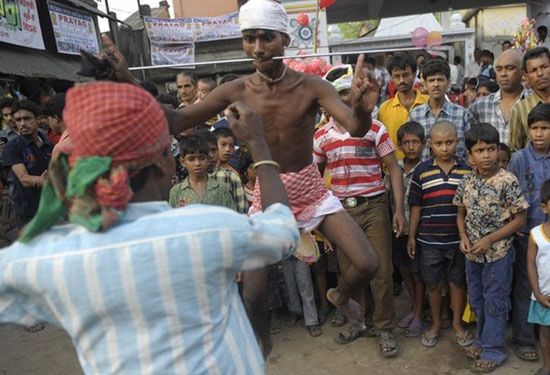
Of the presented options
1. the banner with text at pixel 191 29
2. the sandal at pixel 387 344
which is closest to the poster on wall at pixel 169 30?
the banner with text at pixel 191 29

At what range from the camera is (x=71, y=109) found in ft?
4.24

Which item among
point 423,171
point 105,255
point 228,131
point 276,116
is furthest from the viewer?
point 228,131

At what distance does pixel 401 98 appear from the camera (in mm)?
4695

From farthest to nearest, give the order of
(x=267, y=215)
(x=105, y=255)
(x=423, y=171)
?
(x=423, y=171) → (x=267, y=215) → (x=105, y=255)

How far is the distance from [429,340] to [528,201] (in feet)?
4.24

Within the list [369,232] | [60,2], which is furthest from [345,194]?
[60,2]

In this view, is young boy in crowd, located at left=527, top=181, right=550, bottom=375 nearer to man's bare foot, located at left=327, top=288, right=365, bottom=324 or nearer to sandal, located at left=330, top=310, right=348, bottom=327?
man's bare foot, located at left=327, top=288, right=365, bottom=324

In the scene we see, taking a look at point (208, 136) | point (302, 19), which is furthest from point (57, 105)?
point (302, 19)

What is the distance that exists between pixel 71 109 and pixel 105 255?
1.26 feet

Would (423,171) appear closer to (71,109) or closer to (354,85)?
(354,85)

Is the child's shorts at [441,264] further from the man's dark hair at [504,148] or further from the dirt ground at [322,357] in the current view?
the man's dark hair at [504,148]

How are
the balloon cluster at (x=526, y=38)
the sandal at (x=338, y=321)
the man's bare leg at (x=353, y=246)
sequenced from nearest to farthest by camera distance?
the man's bare leg at (x=353, y=246), the sandal at (x=338, y=321), the balloon cluster at (x=526, y=38)

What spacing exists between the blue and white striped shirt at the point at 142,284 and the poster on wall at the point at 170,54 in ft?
47.0

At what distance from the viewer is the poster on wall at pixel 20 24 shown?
850 centimetres
